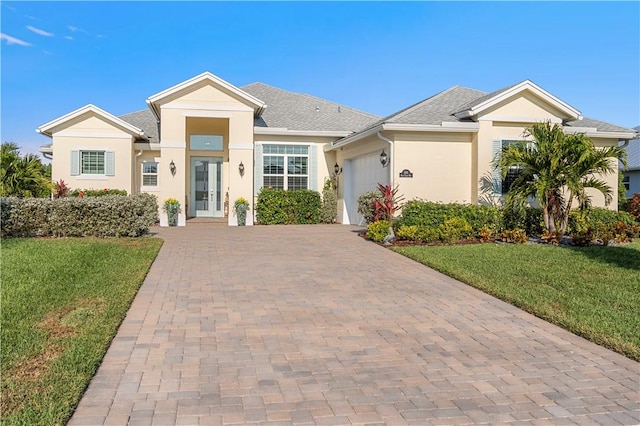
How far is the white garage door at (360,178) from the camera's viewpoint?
1678 cm

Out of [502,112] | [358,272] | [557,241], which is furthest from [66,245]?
[502,112]

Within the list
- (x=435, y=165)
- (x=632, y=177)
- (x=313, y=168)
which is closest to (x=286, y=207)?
(x=313, y=168)

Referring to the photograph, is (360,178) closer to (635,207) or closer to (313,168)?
(313,168)

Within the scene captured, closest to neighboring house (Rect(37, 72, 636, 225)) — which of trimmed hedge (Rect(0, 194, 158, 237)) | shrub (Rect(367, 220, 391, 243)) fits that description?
shrub (Rect(367, 220, 391, 243))

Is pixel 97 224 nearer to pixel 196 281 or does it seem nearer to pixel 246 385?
pixel 196 281

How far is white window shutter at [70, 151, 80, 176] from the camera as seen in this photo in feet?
63.7

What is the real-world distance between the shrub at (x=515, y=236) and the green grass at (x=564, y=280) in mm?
714

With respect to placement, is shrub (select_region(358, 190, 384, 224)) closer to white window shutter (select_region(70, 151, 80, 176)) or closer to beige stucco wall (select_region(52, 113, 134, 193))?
beige stucco wall (select_region(52, 113, 134, 193))

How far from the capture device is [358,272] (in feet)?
30.3

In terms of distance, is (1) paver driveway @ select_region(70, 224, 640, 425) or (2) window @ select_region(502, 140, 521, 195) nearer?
(1) paver driveway @ select_region(70, 224, 640, 425)

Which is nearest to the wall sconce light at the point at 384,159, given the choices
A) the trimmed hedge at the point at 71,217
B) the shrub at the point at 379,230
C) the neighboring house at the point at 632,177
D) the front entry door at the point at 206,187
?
the shrub at the point at 379,230

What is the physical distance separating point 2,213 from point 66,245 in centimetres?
259

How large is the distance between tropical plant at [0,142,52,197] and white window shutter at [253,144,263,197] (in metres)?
7.54

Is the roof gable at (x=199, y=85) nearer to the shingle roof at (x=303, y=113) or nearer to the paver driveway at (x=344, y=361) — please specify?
the shingle roof at (x=303, y=113)
